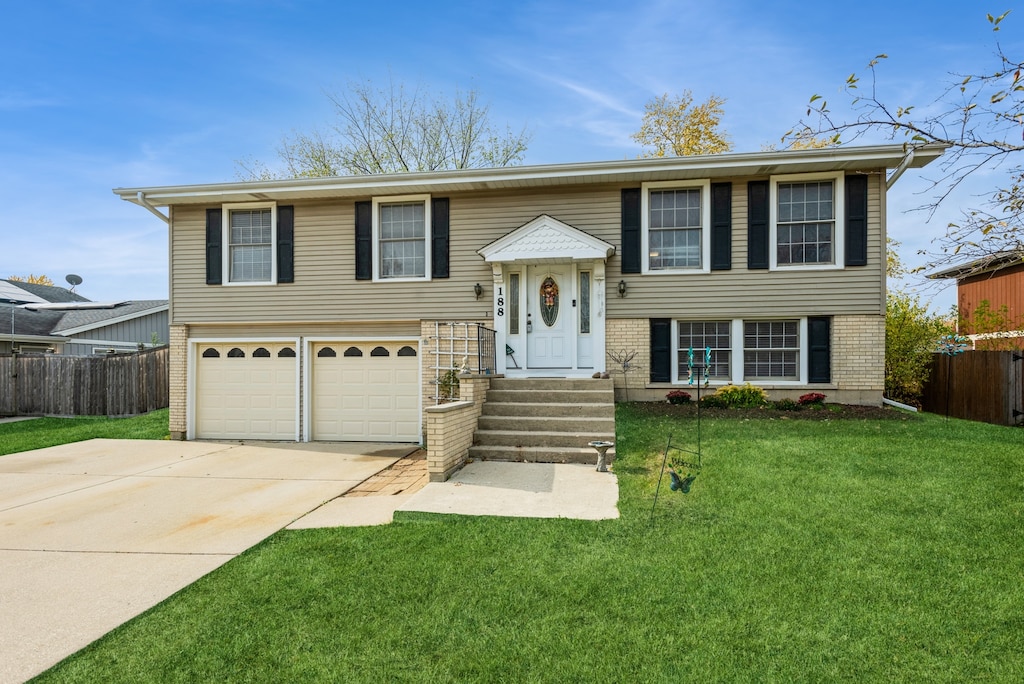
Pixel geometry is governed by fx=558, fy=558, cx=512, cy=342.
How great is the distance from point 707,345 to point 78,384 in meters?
15.8

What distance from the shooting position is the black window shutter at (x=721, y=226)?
10070mm

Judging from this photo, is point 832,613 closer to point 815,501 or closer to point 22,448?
point 815,501

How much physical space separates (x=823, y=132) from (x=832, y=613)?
309 cm

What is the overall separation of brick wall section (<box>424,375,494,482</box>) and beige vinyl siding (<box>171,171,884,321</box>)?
2.56 m

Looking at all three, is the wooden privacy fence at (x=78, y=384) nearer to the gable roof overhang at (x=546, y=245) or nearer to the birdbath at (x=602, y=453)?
the gable roof overhang at (x=546, y=245)

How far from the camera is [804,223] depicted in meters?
9.92

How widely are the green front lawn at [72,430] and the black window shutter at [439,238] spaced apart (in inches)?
266

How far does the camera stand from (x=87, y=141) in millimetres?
16625

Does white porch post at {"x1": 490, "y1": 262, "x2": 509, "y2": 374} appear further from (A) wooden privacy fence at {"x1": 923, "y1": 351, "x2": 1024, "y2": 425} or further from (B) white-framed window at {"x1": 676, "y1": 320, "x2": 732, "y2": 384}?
(A) wooden privacy fence at {"x1": 923, "y1": 351, "x2": 1024, "y2": 425}

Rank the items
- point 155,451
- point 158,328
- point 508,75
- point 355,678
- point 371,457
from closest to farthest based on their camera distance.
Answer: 1. point 355,678
2. point 371,457
3. point 155,451
4. point 508,75
5. point 158,328

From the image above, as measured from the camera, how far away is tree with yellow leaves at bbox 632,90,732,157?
1959 cm

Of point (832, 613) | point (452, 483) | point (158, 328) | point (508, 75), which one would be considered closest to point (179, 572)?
point (452, 483)

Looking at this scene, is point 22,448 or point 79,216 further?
point 79,216

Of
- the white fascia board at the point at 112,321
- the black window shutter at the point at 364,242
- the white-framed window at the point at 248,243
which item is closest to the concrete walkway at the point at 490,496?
the black window shutter at the point at 364,242
